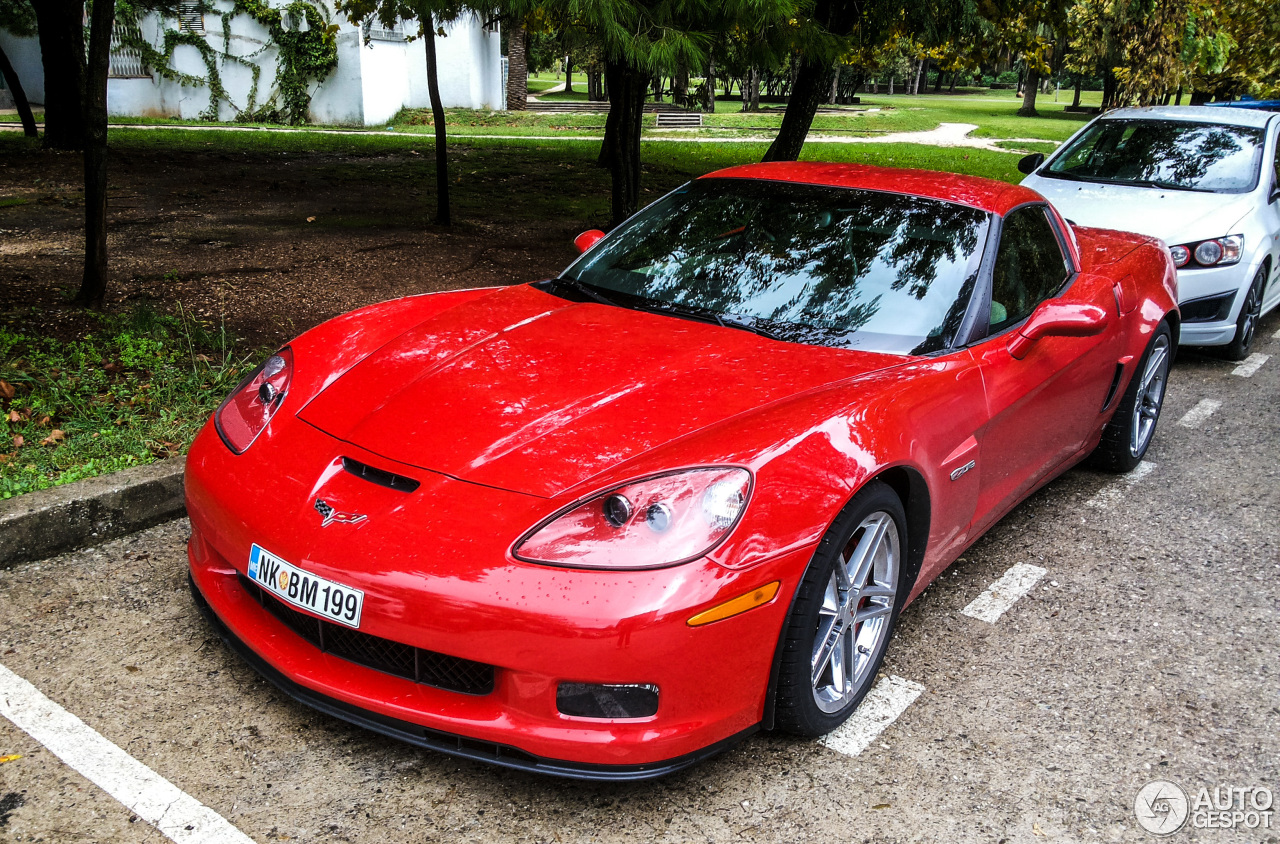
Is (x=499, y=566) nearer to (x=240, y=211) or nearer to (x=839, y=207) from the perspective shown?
(x=839, y=207)

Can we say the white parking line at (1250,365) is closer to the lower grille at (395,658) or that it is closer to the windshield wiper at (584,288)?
the windshield wiper at (584,288)

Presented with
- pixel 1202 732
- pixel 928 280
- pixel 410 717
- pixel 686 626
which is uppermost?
pixel 928 280

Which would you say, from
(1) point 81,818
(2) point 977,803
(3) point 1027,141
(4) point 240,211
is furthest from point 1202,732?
(3) point 1027,141

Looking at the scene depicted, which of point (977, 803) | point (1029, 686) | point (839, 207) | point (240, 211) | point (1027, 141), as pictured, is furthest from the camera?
point (1027, 141)

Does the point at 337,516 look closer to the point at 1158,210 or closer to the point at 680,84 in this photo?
the point at 1158,210

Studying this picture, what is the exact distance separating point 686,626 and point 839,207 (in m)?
2.03

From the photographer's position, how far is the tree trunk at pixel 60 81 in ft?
46.9

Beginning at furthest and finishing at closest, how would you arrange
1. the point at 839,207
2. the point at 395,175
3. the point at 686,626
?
the point at 395,175 → the point at 839,207 → the point at 686,626

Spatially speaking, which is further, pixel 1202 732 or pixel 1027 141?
pixel 1027 141

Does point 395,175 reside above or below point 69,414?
above

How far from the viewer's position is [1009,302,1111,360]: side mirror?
3.48 metres

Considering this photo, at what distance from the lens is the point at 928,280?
11.5 ft

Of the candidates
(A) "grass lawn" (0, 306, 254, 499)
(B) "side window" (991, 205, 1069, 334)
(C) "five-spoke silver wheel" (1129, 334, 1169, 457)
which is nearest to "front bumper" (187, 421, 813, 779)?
(B) "side window" (991, 205, 1069, 334)

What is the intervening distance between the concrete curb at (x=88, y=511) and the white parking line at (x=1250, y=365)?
639 centimetres
